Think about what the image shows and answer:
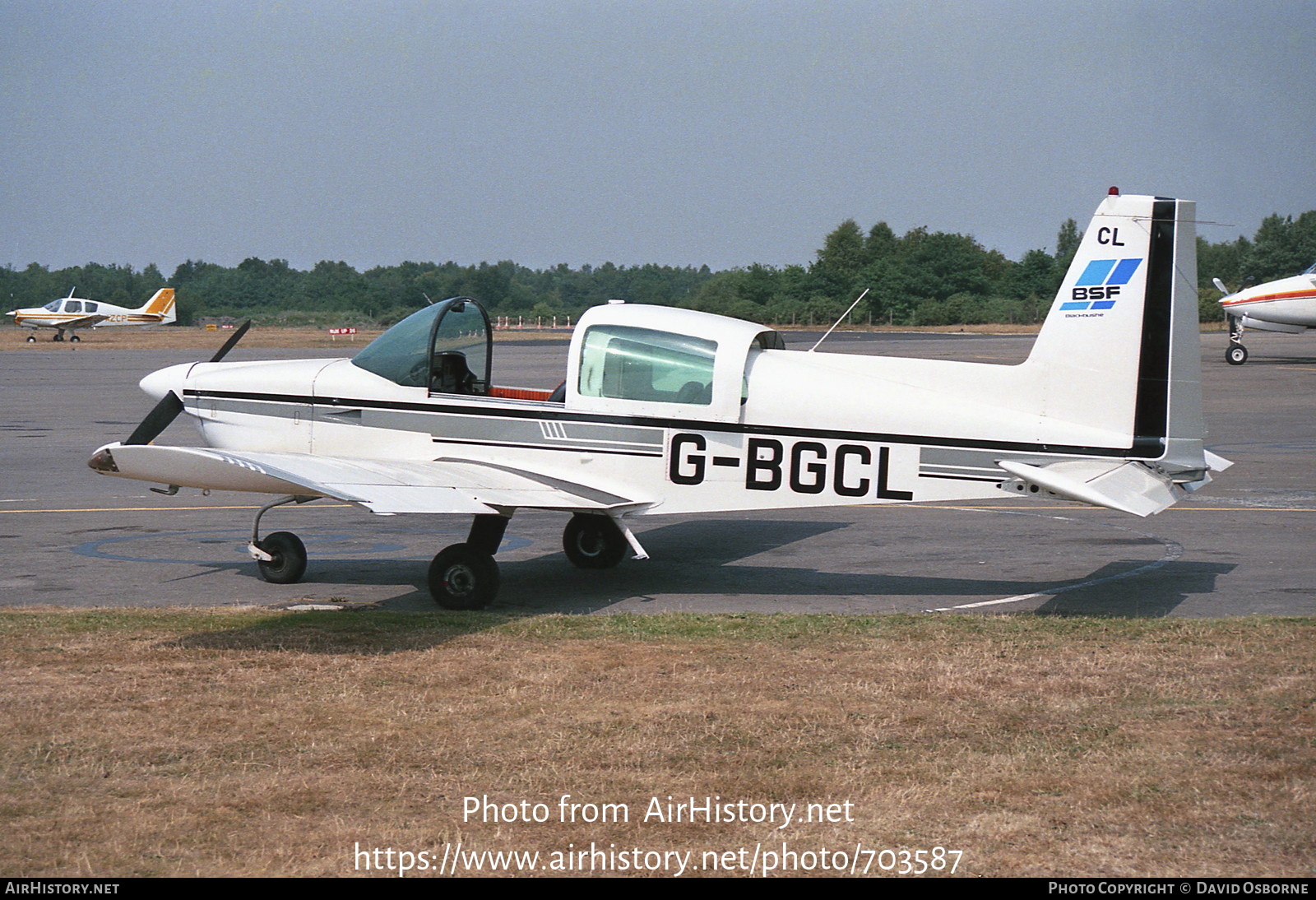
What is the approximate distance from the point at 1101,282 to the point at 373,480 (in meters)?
5.61

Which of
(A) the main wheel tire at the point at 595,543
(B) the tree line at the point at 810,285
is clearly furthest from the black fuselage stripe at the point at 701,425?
(B) the tree line at the point at 810,285

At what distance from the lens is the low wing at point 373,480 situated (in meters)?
8.63

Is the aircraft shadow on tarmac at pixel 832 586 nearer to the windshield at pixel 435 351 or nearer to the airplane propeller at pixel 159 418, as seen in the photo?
the windshield at pixel 435 351

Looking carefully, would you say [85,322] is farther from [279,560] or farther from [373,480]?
[373,480]

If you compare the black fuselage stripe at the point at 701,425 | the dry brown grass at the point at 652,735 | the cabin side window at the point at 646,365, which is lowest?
the dry brown grass at the point at 652,735

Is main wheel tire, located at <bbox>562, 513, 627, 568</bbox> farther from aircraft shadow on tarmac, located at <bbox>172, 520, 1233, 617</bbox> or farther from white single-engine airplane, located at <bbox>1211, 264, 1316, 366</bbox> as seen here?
white single-engine airplane, located at <bbox>1211, 264, 1316, 366</bbox>

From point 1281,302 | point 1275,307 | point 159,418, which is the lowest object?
point 159,418

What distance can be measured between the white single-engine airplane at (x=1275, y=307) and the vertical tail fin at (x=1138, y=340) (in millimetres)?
32397

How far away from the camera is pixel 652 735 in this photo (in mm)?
6434

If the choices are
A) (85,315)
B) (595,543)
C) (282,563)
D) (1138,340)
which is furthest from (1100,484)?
(85,315)

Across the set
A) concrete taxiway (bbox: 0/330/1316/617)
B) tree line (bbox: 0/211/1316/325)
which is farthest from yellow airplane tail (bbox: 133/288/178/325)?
concrete taxiway (bbox: 0/330/1316/617)

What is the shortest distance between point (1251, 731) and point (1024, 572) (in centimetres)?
474

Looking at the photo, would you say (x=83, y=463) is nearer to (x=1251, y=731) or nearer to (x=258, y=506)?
(x=258, y=506)

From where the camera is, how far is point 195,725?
663cm
